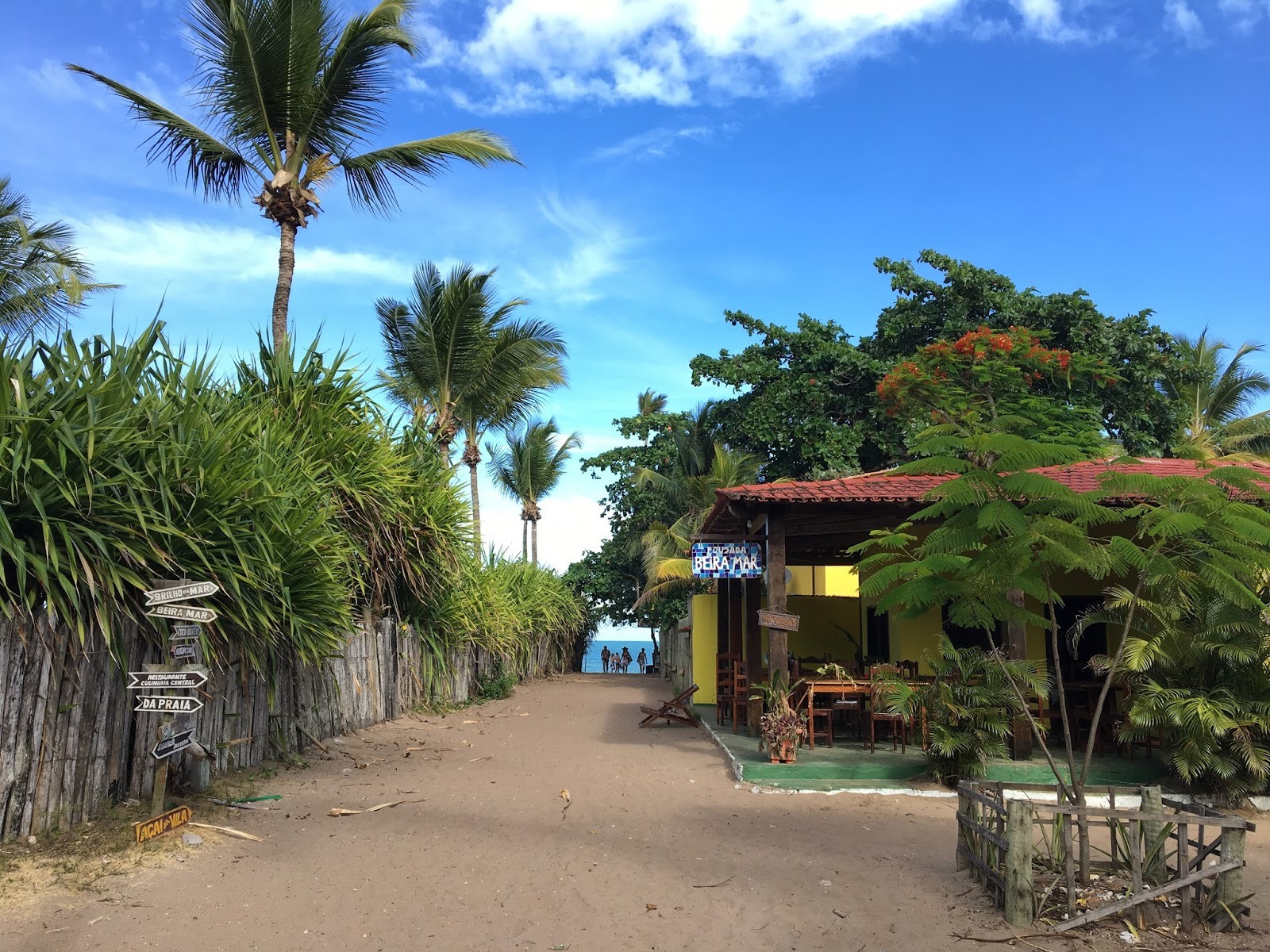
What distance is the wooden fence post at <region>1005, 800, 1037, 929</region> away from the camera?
471cm

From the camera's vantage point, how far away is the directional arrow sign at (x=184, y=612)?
18.3ft

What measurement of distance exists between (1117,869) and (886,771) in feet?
12.5

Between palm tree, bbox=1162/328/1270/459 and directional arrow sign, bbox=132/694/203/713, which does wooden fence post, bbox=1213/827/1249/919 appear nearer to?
directional arrow sign, bbox=132/694/203/713

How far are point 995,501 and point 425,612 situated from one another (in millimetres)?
9692

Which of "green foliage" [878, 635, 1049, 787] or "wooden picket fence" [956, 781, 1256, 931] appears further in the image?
"green foliage" [878, 635, 1049, 787]

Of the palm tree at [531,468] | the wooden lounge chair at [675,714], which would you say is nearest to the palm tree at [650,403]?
the palm tree at [531,468]

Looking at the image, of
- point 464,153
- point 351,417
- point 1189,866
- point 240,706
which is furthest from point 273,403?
point 1189,866

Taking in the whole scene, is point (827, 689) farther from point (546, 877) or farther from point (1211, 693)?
point (546, 877)

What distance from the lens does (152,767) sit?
21.1ft

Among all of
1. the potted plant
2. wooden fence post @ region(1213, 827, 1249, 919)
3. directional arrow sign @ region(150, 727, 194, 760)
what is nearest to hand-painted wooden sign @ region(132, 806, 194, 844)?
directional arrow sign @ region(150, 727, 194, 760)

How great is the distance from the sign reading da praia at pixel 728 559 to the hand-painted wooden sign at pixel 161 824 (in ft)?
19.7

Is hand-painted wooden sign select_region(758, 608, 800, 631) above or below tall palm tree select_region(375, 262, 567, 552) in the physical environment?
below

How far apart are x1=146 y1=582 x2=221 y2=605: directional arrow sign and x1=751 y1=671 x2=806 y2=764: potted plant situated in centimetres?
591

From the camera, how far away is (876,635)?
1611 cm
